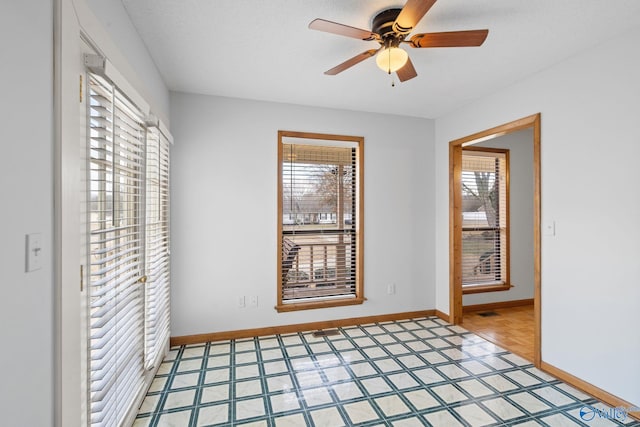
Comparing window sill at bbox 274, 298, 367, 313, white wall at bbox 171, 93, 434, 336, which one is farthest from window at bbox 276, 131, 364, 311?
white wall at bbox 171, 93, 434, 336

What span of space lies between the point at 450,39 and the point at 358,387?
2426 mm

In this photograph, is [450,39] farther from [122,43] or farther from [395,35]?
[122,43]

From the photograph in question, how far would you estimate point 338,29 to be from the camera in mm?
1678

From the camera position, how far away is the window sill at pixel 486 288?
409 cm

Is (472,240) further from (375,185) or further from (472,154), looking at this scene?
(375,185)

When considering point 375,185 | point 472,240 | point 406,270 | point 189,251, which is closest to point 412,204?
point 375,185

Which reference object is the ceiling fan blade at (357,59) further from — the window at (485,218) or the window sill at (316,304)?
the window at (485,218)

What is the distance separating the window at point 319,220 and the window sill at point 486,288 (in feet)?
5.16

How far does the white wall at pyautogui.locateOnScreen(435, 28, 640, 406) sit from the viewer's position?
2021 millimetres
